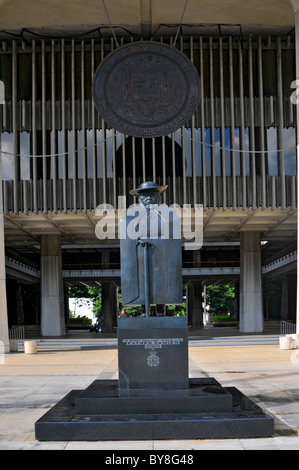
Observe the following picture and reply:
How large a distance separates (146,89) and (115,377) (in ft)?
23.4

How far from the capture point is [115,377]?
13.4m

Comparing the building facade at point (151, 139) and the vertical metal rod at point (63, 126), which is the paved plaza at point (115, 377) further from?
the vertical metal rod at point (63, 126)

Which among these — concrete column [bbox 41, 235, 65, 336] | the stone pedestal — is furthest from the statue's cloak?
concrete column [bbox 41, 235, 65, 336]

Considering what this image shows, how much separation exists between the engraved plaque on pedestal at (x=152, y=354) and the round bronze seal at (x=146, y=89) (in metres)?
3.22

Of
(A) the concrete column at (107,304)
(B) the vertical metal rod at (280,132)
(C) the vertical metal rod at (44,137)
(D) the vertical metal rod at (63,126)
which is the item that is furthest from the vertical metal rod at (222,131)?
(A) the concrete column at (107,304)

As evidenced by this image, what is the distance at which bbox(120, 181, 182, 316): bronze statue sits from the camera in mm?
9036

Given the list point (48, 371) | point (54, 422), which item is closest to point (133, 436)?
point (54, 422)

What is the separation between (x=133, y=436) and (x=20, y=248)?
142 ft

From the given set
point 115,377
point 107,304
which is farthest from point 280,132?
point 107,304

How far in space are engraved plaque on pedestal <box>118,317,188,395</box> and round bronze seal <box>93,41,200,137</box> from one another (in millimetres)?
3224

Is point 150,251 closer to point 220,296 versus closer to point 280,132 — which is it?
point 280,132

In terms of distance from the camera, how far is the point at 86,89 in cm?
2612

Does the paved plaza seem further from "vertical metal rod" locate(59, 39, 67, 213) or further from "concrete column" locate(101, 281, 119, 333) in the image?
"concrete column" locate(101, 281, 119, 333)

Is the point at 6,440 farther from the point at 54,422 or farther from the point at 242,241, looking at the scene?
the point at 242,241
